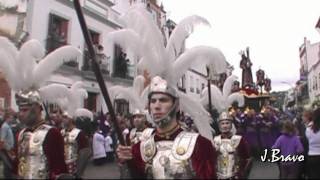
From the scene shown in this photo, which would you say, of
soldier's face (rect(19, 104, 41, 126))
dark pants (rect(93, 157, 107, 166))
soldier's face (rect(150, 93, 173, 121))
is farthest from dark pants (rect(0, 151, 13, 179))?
dark pants (rect(93, 157, 107, 166))

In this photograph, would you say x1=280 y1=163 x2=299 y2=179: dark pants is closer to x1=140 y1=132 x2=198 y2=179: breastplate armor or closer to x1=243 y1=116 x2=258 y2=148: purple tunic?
x1=140 y1=132 x2=198 y2=179: breastplate armor

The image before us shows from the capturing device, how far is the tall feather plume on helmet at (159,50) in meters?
4.25

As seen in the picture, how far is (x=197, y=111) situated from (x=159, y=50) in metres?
0.80

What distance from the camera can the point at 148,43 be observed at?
14.0 ft

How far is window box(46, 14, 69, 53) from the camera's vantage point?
17.3 m

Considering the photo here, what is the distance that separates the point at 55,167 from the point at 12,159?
703mm

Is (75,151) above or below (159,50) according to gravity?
below

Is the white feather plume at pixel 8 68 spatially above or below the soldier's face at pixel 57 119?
above

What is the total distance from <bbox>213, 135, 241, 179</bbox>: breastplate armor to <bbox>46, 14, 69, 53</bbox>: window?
475 inches

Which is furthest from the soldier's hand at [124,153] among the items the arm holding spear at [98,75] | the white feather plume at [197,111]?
the white feather plume at [197,111]

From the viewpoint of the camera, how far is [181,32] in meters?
4.55

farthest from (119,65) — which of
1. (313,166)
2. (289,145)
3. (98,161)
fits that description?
(313,166)

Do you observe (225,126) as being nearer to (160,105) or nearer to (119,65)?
(160,105)

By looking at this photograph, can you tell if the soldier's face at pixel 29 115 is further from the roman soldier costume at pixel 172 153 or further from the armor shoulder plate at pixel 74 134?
the armor shoulder plate at pixel 74 134
